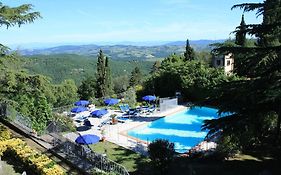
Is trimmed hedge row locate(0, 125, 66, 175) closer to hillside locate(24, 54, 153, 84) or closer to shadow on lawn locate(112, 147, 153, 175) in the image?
shadow on lawn locate(112, 147, 153, 175)

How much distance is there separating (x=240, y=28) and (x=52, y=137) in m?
11.6

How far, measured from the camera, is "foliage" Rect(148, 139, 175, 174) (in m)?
14.9

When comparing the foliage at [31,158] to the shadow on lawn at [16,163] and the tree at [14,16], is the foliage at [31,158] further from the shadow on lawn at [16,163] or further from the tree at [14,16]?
the tree at [14,16]

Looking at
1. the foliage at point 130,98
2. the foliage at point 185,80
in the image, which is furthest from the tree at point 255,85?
the foliage at point 130,98

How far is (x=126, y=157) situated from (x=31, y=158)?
18.0 ft

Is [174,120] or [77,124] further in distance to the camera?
[174,120]

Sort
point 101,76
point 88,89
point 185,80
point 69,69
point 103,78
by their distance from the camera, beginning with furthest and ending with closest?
point 69,69
point 88,89
point 101,76
point 103,78
point 185,80

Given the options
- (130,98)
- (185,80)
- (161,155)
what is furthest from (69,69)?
(161,155)

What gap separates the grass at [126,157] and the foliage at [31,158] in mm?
3783

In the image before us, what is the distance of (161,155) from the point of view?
14.9 metres

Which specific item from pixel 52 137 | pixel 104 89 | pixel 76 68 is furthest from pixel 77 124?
pixel 76 68

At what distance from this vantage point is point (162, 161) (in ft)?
48.8

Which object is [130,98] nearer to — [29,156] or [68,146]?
[68,146]

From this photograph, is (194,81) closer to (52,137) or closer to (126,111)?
(126,111)
